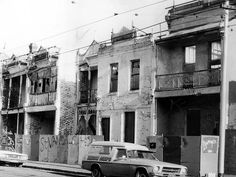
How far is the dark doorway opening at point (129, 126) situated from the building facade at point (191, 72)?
210 centimetres

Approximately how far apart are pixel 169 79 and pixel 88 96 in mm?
8595

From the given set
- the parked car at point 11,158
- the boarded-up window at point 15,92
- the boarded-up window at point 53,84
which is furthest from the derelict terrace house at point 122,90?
the boarded-up window at point 15,92

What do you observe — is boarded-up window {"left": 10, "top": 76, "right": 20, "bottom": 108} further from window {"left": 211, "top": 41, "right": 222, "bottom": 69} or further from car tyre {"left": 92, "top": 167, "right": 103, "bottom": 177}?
car tyre {"left": 92, "top": 167, "right": 103, "bottom": 177}

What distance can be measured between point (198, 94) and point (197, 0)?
640 centimetres

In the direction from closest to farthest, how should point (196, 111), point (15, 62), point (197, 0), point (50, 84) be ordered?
1. point (196, 111)
2. point (197, 0)
3. point (50, 84)
4. point (15, 62)

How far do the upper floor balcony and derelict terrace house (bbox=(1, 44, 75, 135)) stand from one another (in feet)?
33.5

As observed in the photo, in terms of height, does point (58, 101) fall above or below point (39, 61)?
below

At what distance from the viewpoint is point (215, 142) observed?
839 inches

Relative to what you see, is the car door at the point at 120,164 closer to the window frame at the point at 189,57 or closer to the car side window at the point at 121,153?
the car side window at the point at 121,153

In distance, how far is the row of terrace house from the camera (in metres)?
23.7

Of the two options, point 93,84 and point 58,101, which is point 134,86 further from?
point 58,101

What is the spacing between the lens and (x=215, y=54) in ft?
78.9

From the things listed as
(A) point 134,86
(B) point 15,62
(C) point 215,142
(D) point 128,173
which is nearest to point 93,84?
(A) point 134,86

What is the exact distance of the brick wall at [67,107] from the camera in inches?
1340
